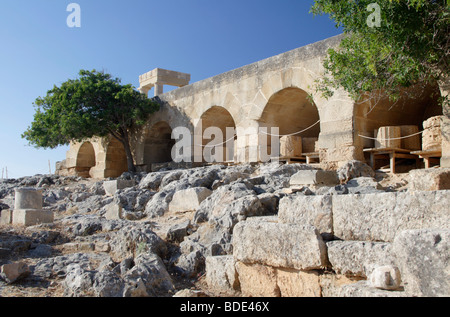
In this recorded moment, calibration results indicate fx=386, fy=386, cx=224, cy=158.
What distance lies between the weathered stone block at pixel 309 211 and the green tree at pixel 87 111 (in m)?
11.3

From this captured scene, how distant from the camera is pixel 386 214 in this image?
3.44 m

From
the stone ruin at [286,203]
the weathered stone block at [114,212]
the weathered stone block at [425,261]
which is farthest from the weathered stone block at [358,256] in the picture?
the weathered stone block at [114,212]

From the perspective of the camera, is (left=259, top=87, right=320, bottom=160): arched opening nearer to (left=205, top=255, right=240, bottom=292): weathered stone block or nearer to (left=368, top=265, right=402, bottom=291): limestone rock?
(left=205, top=255, right=240, bottom=292): weathered stone block

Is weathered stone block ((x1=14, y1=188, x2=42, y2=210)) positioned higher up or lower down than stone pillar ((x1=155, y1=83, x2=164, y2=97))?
lower down

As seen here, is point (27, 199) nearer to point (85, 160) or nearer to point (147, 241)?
point (147, 241)

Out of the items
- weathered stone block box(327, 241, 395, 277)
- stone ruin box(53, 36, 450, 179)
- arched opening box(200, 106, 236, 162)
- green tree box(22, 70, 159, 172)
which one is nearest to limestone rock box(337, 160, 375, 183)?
stone ruin box(53, 36, 450, 179)

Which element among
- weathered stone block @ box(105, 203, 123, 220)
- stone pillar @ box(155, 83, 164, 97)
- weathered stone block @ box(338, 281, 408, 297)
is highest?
stone pillar @ box(155, 83, 164, 97)

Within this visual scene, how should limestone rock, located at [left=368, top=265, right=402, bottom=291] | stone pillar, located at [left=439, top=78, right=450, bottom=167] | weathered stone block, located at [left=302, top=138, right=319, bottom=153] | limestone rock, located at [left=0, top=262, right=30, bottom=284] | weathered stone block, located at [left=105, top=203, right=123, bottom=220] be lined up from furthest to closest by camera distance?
weathered stone block, located at [left=302, top=138, right=319, bottom=153], weathered stone block, located at [left=105, top=203, right=123, bottom=220], stone pillar, located at [left=439, top=78, right=450, bottom=167], limestone rock, located at [left=0, top=262, right=30, bottom=284], limestone rock, located at [left=368, top=265, right=402, bottom=291]

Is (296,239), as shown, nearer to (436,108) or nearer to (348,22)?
(348,22)

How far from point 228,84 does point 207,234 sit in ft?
25.0

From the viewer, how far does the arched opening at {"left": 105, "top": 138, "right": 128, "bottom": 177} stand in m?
17.2

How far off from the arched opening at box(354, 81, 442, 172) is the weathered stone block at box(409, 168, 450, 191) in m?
3.44

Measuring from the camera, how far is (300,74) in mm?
10164
